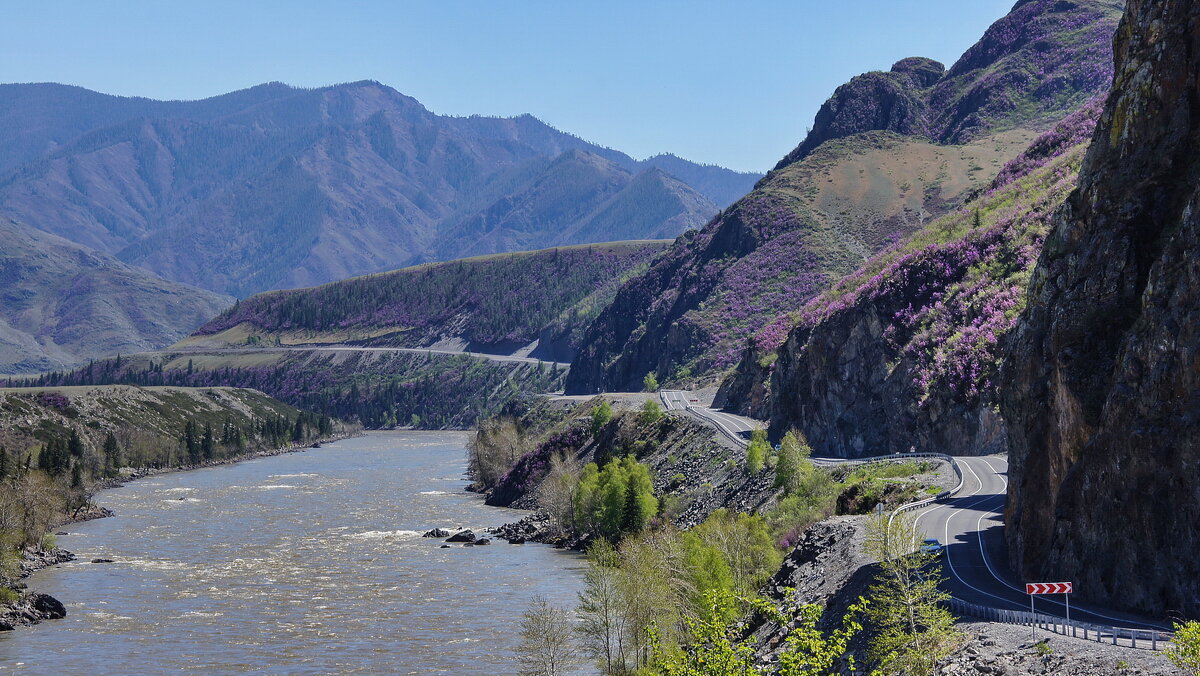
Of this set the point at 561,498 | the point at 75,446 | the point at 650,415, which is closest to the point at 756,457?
the point at 561,498

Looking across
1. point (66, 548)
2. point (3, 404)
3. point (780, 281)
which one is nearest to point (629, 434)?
point (66, 548)

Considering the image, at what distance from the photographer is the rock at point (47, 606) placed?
74.8 metres

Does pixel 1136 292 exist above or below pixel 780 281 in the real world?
below

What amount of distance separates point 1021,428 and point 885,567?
518 inches

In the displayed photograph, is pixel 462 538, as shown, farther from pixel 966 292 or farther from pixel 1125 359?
pixel 1125 359

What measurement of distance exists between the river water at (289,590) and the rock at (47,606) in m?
0.81

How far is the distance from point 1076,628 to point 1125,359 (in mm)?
10273

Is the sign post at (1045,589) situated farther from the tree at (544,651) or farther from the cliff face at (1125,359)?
the tree at (544,651)

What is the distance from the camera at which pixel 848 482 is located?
269 ft

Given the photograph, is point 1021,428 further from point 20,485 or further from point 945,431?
point 20,485

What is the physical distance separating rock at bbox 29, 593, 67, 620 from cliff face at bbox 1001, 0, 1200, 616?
5770cm

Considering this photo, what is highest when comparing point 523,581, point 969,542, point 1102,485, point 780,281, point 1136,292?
point 780,281

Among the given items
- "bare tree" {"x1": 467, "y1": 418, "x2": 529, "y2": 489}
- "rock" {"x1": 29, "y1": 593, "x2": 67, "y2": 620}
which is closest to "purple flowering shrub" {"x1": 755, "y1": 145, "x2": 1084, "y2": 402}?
"bare tree" {"x1": 467, "y1": 418, "x2": 529, "y2": 489}

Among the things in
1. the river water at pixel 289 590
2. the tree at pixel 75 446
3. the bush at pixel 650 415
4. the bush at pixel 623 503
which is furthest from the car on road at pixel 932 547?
the tree at pixel 75 446
